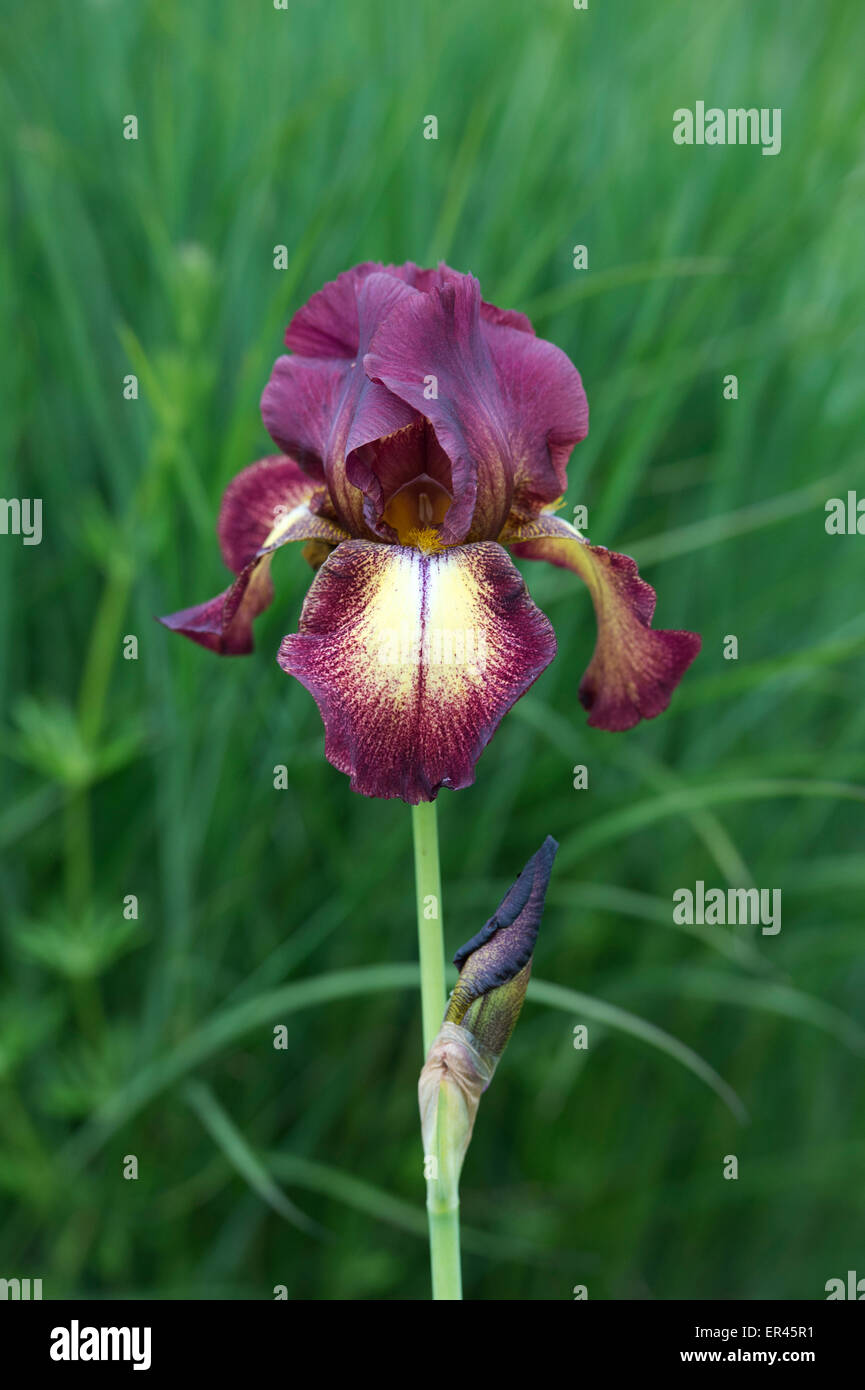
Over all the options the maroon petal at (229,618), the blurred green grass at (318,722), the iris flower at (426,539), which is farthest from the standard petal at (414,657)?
the blurred green grass at (318,722)

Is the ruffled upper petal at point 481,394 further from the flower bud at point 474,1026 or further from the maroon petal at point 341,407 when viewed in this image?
the flower bud at point 474,1026

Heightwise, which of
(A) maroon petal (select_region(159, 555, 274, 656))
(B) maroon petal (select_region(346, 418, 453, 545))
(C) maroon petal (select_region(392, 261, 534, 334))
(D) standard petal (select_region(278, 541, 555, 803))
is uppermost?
(C) maroon petal (select_region(392, 261, 534, 334))

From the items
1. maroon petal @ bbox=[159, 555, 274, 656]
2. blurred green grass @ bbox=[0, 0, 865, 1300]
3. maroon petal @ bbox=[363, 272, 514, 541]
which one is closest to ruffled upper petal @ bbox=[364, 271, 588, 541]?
maroon petal @ bbox=[363, 272, 514, 541]

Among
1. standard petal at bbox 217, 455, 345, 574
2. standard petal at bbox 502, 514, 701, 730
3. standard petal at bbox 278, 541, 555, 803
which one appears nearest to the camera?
standard petal at bbox 278, 541, 555, 803

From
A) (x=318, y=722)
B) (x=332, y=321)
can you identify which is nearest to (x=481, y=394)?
(x=332, y=321)

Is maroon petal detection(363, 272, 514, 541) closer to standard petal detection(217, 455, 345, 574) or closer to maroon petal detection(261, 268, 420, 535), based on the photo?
maroon petal detection(261, 268, 420, 535)

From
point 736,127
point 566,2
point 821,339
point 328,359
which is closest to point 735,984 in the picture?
point 821,339

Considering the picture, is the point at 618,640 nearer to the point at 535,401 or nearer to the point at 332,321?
the point at 535,401
